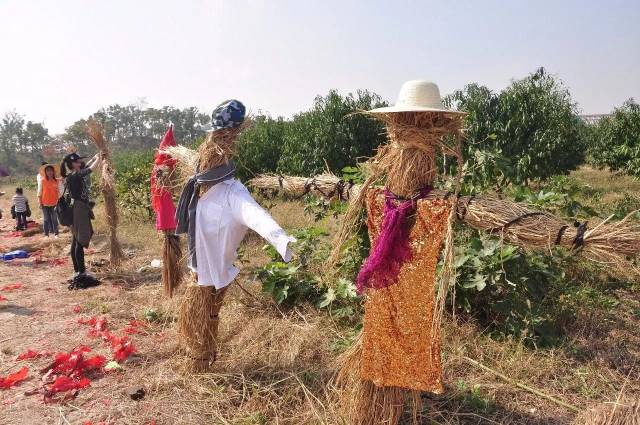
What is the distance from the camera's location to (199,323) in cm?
317

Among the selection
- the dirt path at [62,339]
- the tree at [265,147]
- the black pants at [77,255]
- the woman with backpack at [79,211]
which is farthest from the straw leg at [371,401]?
the tree at [265,147]

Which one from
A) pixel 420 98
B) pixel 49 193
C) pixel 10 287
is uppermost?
pixel 420 98

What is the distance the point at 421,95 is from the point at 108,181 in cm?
531

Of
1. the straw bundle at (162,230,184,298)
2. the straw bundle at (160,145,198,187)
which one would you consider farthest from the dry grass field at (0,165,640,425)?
the straw bundle at (160,145,198,187)

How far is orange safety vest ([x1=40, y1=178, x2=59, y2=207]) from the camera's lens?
8914 millimetres

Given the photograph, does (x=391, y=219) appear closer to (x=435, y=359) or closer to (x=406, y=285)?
(x=406, y=285)

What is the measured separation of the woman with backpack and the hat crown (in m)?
5.05

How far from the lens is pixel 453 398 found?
295cm

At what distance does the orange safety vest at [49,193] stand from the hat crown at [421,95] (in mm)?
8936

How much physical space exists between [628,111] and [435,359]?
25.1 meters

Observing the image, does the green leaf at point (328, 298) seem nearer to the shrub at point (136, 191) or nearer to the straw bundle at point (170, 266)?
the straw bundle at point (170, 266)

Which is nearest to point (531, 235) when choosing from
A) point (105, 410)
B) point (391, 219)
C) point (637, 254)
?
point (637, 254)

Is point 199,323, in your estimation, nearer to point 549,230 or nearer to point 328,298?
point 328,298

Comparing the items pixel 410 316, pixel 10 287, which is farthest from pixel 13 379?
pixel 410 316
